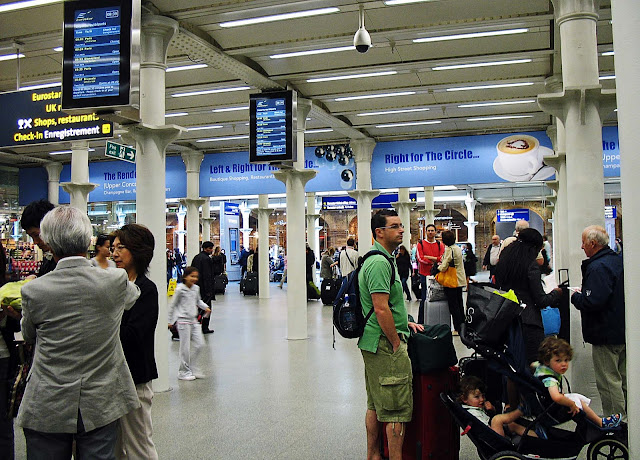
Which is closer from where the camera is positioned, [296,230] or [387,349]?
[387,349]

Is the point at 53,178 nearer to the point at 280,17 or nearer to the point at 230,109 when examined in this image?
the point at 230,109

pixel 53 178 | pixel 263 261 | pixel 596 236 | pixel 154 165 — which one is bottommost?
pixel 263 261

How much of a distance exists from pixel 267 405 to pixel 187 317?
200 centimetres

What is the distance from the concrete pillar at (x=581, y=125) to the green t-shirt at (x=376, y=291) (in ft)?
9.78

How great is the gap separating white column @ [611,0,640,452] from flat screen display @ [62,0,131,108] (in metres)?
4.60

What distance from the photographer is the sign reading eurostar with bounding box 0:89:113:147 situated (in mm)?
7582

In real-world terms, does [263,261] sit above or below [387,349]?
above

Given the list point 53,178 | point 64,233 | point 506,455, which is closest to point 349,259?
point 53,178

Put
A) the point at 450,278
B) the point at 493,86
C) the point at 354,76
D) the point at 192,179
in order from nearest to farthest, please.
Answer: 1. the point at 450,278
2. the point at 354,76
3. the point at 493,86
4. the point at 192,179

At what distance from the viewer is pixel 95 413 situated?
8.20ft

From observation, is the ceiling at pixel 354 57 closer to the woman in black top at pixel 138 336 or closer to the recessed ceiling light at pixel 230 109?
the recessed ceiling light at pixel 230 109

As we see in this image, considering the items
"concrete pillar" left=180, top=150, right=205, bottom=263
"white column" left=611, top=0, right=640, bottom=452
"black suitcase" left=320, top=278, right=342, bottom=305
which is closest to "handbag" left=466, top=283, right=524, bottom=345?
"white column" left=611, top=0, right=640, bottom=452

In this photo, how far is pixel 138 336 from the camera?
303cm

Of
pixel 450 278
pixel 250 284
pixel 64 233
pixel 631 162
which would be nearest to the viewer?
pixel 64 233
